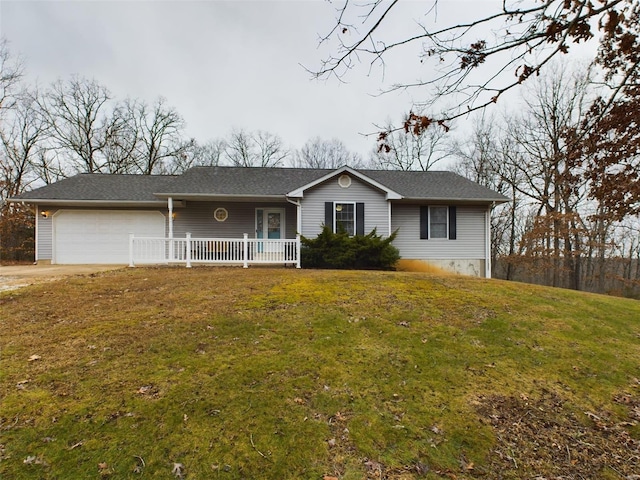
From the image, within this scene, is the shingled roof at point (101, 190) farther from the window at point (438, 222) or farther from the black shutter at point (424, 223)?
the window at point (438, 222)

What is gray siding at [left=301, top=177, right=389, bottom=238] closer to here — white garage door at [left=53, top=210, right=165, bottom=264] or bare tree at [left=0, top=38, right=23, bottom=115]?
white garage door at [left=53, top=210, right=165, bottom=264]

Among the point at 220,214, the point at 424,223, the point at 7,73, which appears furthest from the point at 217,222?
the point at 7,73

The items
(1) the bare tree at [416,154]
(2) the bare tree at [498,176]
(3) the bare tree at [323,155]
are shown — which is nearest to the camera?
(2) the bare tree at [498,176]

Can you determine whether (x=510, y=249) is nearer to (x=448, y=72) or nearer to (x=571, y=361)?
(x=571, y=361)

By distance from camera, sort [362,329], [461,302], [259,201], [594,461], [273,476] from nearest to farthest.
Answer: [273,476]
[594,461]
[362,329]
[461,302]
[259,201]

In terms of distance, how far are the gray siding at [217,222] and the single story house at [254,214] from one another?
0.04 metres

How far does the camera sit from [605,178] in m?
5.28

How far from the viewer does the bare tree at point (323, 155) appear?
32.3 meters

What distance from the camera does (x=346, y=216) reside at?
492 inches

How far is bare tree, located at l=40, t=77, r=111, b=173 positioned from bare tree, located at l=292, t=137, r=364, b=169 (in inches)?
638

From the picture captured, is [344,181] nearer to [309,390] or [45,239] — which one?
[309,390]

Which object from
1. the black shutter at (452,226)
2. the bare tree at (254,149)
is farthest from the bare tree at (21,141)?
the black shutter at (452,226)

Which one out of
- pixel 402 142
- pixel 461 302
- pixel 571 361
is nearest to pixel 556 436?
pixel 571 361

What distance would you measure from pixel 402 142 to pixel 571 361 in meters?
24.7
